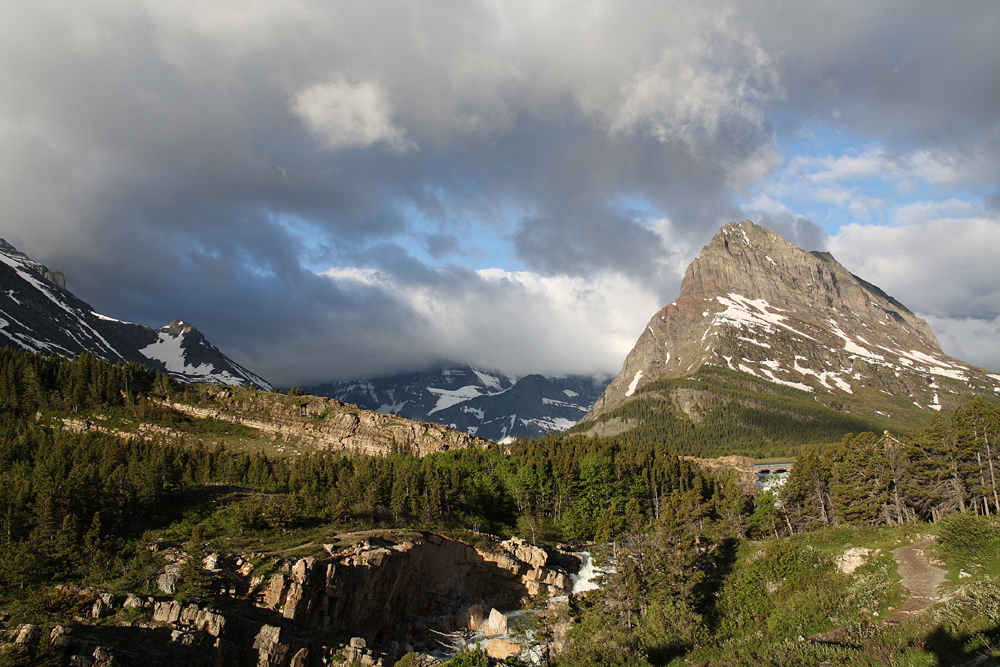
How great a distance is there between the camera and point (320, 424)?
124 metres

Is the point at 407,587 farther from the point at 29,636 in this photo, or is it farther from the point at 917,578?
the point at 917,578

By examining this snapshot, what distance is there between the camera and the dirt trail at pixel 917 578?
40.5 metres

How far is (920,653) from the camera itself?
84.4ft

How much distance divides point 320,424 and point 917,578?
111 metres

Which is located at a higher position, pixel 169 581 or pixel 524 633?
pixel 169 581

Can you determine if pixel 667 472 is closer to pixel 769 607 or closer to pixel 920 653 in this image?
pixel 769 607

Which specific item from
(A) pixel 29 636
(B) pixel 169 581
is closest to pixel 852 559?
(B) pixel 169 581

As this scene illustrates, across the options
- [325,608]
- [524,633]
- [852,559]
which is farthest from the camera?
[524,633]

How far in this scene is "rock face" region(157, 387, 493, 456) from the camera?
12094 centimetres

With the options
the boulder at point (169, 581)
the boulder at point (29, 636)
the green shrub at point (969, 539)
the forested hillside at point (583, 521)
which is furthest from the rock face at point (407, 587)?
the green shrub at point (969, 539)

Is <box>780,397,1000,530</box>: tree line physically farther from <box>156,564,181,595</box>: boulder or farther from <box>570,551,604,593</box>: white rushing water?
<box>156,564,181,595</box>: boulder

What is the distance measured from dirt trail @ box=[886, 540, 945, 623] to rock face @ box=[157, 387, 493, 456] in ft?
290

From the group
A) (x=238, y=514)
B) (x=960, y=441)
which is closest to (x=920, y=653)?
(x=960, y=441)

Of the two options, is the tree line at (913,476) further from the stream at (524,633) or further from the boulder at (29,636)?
the boulder at (29,636)
